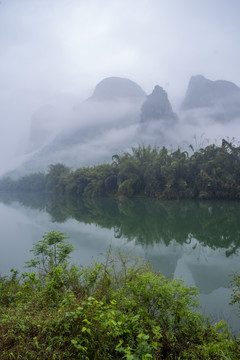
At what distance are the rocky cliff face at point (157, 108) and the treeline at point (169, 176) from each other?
2901 inches

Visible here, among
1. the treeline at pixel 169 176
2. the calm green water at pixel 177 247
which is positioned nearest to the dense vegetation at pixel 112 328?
the calm green water at pixel 177 247

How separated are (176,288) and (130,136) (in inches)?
4261

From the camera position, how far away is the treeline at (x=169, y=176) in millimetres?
21062

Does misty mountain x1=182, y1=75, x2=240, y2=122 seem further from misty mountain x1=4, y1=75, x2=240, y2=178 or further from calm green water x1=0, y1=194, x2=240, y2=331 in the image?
calm green water x1=0, y1=194, x2=240, y2=331

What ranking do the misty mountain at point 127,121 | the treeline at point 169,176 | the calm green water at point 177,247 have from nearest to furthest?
1. the calm green water at point 177,247
2. the treeline at point 169,176
3. the misty mountain at point 127,121

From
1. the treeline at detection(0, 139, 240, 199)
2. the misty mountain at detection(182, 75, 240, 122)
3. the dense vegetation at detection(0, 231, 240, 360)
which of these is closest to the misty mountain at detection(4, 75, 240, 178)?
the misty mountain at detection(182, 75, 240, 122)

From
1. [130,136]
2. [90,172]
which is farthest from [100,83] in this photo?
[90,172]

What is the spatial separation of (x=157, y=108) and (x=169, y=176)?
85.0m

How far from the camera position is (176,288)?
239 cm

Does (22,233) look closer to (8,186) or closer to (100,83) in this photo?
(8,186)

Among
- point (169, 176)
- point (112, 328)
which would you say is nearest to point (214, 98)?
point (169, 176)

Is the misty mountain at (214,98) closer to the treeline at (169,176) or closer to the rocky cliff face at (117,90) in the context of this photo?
the rocky cliff face at (117,90)

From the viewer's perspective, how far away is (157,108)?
10081cm

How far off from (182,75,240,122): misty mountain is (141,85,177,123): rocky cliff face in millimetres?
24924
